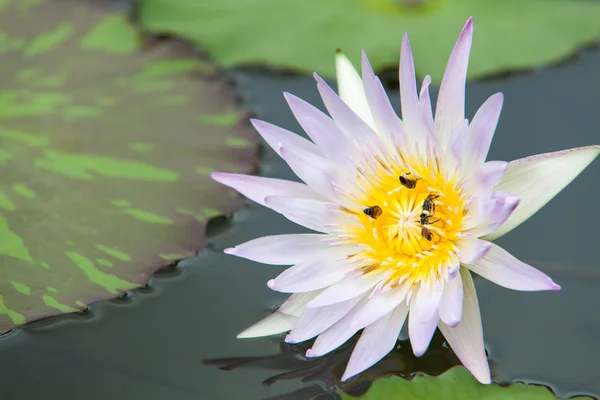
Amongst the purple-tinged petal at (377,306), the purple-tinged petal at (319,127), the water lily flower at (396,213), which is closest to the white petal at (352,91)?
the water lily flower at (396,213)

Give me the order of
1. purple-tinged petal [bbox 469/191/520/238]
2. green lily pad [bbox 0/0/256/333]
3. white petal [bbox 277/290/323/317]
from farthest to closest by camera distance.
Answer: green lily pad [bbox 0/0/256/333]
white petal [bbox 277/290/323/317]
purple-tinged petal [bbox 469/191/520/238]

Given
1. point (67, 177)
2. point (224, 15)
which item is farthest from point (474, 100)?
point (67, 177)

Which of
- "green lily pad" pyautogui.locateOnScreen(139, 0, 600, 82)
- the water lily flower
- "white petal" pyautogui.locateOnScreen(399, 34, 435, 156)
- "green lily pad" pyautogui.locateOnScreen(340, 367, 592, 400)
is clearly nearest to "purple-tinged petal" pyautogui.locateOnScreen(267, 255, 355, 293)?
the water lily flower

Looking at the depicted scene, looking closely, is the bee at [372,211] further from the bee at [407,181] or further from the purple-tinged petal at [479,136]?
the purple-tinged petal at [479,136]

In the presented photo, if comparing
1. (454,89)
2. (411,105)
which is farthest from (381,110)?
(454,89)

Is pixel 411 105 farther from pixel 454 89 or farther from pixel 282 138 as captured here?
pixel 282 138

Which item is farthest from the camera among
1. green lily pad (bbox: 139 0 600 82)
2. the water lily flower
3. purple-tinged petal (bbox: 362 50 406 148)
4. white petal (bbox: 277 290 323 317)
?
green lily pad (bbox: 139 0 600 82)

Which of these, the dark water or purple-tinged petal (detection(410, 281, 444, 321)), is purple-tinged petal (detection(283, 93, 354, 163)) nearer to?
purple-tinged petal (detection(410, 281, 444, 321))
